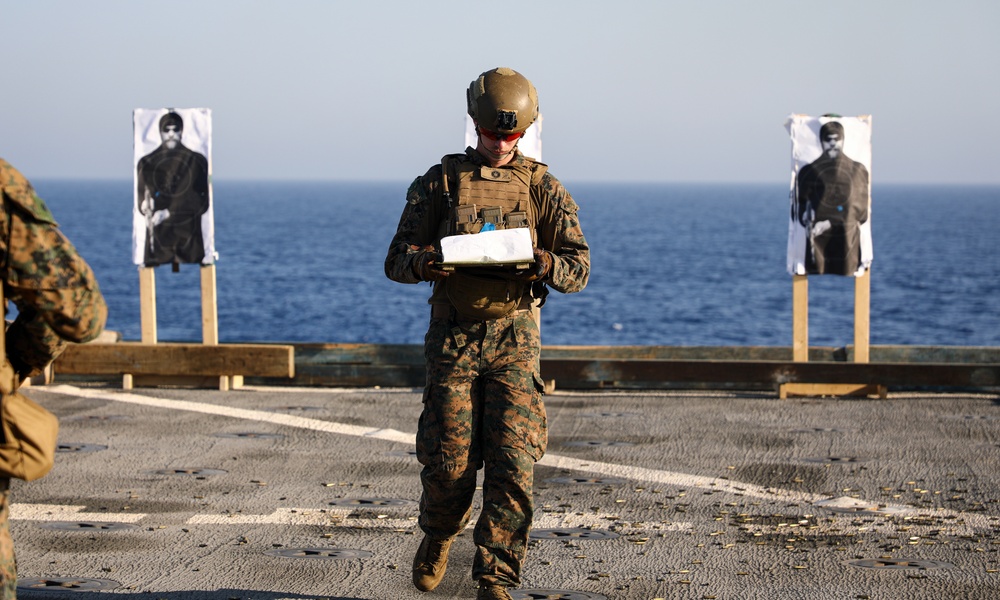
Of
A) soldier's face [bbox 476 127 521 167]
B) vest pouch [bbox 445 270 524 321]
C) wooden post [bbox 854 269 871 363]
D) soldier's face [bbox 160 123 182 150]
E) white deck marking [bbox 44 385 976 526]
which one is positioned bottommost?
white deck marking [bbox 44 385 976 526]

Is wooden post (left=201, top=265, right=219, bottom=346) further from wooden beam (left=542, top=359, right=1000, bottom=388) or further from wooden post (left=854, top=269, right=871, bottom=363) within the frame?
wooden post (left=854, top=269, right=871, bottom=363)

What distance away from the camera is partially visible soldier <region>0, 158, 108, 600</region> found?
4.29m

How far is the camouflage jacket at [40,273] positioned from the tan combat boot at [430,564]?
2.29 metres

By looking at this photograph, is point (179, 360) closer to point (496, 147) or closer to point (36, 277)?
point (496, 147)

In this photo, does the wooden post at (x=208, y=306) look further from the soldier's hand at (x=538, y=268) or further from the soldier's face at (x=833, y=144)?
the soldier's hand at (x=538, y=268)

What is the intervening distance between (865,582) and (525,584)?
1.67 meters

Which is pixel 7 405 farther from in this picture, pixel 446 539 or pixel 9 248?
pixel 446 539

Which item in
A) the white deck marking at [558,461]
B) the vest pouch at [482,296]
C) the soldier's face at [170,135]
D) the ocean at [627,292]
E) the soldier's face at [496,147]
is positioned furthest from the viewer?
the ocean at [627,292]

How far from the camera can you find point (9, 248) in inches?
169

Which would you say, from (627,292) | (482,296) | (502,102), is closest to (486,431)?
(482,296)

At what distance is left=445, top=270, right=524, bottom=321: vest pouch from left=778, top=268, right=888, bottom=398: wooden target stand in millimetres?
6690

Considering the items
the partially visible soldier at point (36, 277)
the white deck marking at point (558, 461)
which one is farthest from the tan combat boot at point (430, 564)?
the partially visible soldier at point (36, 277)

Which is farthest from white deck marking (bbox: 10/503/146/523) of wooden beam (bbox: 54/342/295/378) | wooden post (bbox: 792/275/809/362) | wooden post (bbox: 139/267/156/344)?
wooden post (bbox: 792/275/809/362)

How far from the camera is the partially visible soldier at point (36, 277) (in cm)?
429
